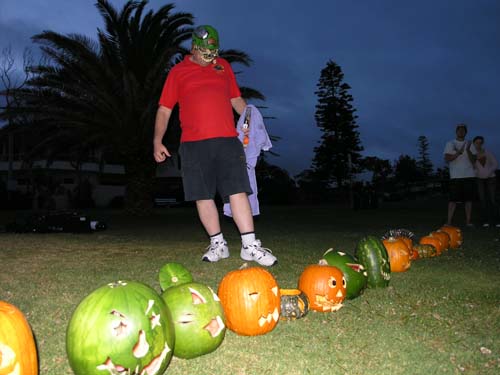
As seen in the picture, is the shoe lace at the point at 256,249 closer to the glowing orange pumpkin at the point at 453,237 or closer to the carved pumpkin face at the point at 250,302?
the carved pumpkin face at the point at 250,302

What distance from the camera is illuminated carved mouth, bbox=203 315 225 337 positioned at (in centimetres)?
197

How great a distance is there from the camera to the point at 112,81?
45.4ft

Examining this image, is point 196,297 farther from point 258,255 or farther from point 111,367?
point 258,255

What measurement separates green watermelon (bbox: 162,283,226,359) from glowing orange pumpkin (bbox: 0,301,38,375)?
1.92 ft

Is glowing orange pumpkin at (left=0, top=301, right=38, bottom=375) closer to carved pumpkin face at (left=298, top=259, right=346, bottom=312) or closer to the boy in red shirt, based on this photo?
carved pumpkin face at (left=298, top=259, right=346, bottom=312)

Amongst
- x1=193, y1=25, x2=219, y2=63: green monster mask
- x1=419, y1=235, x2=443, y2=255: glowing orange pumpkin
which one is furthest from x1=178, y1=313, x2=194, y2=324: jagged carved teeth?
x1=419, y1=235, x2=443, y2=255: glowing orange pumpkin

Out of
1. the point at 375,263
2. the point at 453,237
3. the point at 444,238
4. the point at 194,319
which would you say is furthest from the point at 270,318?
the point at 453,237

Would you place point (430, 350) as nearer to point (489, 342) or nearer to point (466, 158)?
point (489, 342)

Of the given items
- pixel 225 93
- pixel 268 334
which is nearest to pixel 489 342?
pixel 268 334

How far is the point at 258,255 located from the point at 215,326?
190cm

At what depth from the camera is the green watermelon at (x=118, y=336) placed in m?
1.61

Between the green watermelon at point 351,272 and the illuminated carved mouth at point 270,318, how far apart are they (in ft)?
2.35

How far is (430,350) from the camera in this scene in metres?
1.97

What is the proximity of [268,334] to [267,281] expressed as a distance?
0.28m
